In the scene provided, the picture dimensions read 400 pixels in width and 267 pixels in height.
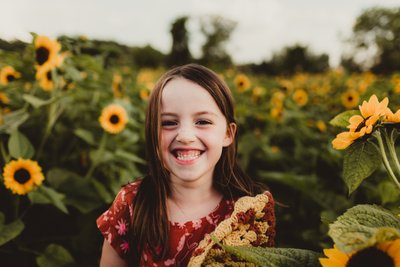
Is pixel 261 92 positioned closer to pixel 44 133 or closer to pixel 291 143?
pixel 291 143

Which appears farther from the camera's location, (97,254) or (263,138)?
(263,138)

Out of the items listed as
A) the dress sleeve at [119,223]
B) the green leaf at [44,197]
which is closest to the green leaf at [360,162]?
the dress sleeve at [119,223]

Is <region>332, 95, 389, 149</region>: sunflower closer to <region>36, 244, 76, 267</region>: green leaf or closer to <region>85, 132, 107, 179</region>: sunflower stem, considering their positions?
<region>36, 244, 76, 267</region>: green leaf

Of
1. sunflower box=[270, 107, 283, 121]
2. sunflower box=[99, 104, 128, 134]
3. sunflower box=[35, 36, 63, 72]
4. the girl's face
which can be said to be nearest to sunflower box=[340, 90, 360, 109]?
sunflower box=[270, 107, 283, 121]

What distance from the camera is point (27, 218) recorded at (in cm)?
204

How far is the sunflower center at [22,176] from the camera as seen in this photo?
5.47 feet

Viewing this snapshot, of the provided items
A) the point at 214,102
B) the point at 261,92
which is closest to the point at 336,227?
the point at 214,102

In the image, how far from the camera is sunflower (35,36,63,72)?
2.05 m

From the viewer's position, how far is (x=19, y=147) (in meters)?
1.74

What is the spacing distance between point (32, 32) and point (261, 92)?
2391 millimetres

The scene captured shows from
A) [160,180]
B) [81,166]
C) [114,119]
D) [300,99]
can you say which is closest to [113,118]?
[114,119]

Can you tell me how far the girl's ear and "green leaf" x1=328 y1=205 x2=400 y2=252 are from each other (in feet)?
2.20

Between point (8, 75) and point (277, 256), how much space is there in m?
2.18

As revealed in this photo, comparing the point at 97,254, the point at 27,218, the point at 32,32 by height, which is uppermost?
the point at 32,32
